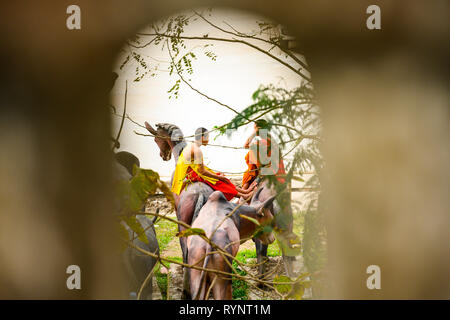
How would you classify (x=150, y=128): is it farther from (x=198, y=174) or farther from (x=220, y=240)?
(x=220, y=240)

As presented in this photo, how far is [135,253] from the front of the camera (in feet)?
3.35

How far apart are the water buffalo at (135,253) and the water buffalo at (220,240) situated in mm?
99

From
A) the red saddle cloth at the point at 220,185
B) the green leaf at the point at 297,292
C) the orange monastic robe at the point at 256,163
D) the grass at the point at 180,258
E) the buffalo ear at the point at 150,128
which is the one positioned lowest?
the green leaf at the point at 297,292

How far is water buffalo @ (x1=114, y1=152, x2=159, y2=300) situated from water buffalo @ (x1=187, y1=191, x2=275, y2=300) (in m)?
0.10

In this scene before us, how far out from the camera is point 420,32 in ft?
3.03

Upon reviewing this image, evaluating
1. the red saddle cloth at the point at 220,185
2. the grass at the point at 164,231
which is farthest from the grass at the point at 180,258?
the red saddle cloth at the point at 220,185

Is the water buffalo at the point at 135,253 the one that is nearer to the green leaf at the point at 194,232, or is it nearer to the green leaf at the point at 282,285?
the green leaf at the point at 194,232

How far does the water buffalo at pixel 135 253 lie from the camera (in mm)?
1005

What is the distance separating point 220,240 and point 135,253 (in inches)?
8.1

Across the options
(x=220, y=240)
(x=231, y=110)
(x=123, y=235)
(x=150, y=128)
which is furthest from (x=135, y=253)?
(x=231, y=110)

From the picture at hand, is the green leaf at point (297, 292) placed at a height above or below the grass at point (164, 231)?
below

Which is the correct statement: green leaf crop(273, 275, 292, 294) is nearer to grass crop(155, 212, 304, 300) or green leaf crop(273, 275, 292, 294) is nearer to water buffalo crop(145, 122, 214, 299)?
grass crop(155, 212, 304, 300)

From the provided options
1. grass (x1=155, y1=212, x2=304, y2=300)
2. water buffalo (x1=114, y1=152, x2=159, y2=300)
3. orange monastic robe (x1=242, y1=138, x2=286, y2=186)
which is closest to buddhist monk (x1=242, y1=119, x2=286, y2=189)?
orange monastic robe (x1=242, y1=138, x2=286, y2=186)
